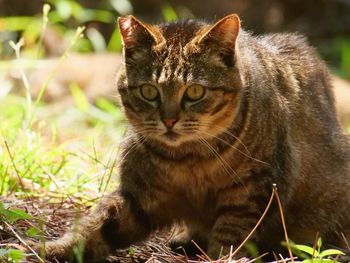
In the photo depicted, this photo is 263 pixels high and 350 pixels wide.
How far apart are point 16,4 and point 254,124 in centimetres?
653

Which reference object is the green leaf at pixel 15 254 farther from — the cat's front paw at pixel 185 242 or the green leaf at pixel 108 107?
the green leaf at pixel 108 107

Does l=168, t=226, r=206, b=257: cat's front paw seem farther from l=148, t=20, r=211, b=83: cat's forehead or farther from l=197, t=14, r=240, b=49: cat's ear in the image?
l=197, t=14, r=240, b=49: cat's ear

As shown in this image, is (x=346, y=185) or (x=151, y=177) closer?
(x=151, y=177)

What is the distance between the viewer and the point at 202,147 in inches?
137

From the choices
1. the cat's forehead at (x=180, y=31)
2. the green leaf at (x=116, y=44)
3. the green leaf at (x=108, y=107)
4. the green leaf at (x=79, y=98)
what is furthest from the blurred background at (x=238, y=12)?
the cat's forehead at (x=180, y=31)

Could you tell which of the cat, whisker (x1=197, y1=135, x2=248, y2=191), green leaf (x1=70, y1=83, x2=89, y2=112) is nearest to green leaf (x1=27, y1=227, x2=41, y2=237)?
the cat

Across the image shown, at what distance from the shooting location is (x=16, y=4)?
9.46 metres

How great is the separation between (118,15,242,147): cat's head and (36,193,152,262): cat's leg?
0.35 m

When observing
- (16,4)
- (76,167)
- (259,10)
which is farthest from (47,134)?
(259,10)

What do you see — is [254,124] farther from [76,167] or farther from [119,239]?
[76,167]

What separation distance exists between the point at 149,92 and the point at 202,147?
13.4 inches

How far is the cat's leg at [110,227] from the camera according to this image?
347cm

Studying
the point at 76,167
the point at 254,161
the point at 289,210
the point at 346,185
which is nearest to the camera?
the point at 254,161

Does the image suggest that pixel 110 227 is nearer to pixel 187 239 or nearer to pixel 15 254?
pixel 187 239
